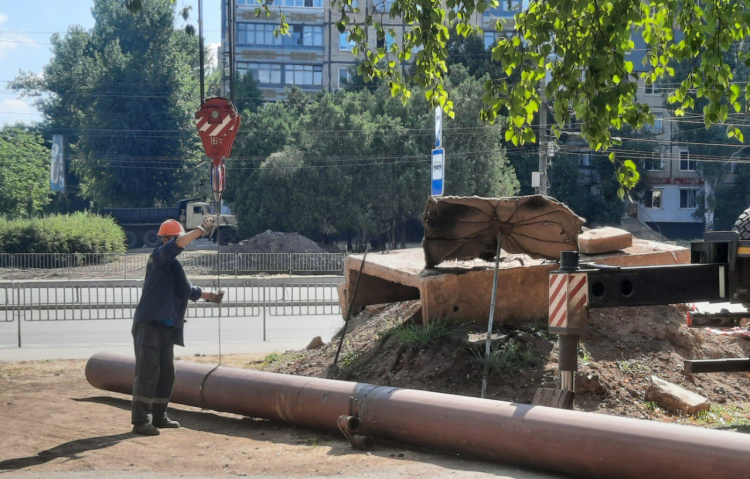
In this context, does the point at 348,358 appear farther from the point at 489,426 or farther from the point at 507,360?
the point at 489,426

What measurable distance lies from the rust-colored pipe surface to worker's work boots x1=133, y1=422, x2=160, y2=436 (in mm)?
857

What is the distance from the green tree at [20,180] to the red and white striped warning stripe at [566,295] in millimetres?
51695

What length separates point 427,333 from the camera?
1038 cm

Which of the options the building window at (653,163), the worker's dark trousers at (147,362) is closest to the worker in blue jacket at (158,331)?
the worker's dark trousers at (147,362)

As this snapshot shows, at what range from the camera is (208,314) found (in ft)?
71.9

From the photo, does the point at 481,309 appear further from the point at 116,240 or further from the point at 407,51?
the point at 116,240

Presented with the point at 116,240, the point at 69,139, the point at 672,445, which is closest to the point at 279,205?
the point at 116,240

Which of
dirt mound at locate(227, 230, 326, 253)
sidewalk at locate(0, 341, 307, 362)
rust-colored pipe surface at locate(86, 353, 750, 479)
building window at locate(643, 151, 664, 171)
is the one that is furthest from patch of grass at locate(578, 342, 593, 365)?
building window at locate(643, 151, 664, 171)

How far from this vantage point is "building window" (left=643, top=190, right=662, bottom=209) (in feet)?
230

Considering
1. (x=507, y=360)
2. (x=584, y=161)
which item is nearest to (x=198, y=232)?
(x=507, y=360)

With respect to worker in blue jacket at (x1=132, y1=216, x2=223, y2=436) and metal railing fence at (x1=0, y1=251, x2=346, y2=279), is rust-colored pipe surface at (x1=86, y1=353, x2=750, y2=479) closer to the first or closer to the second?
worker in blue jacket at (x1=132, y1=216, x2=223, y2=436)

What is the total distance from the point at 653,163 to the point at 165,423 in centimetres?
6404

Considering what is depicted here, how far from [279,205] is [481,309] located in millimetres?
40453

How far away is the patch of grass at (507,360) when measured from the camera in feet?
32.0
